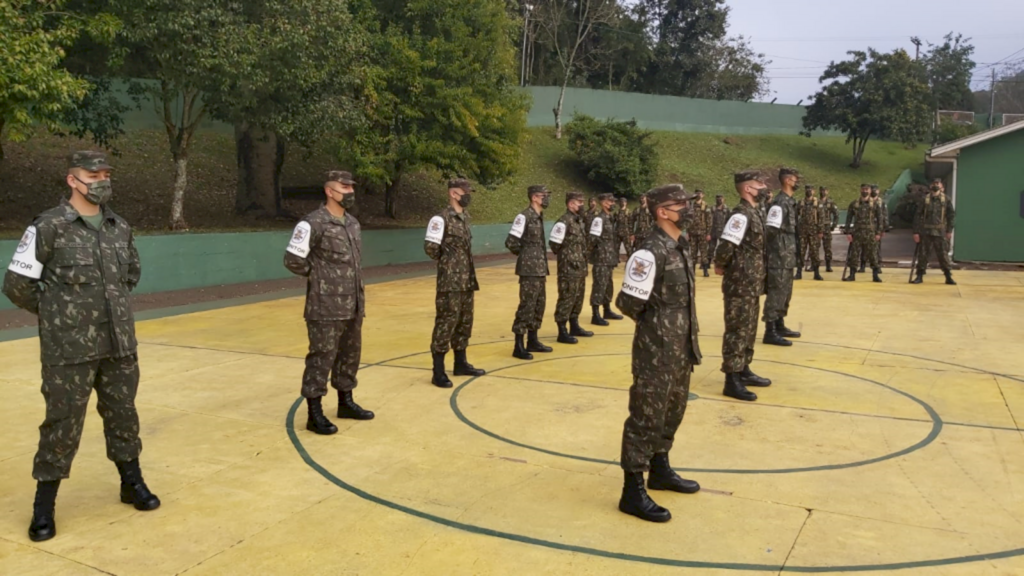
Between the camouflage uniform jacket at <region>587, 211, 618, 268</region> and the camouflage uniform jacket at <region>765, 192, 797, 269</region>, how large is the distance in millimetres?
2754

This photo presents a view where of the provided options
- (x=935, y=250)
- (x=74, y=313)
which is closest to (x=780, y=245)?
(x=74, y=313)

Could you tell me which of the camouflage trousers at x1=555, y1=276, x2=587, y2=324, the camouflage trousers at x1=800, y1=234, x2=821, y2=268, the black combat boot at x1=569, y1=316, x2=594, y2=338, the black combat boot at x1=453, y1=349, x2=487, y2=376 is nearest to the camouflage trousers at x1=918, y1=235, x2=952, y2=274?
the camouflage trousers at x1=800, y1=234, x2=821, y2=268

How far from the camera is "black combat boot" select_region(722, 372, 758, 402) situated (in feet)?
23.6

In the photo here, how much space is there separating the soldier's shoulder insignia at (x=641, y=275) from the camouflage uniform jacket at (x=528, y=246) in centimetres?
441

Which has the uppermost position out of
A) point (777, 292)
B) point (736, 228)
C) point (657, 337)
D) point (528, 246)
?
point (736, 228)

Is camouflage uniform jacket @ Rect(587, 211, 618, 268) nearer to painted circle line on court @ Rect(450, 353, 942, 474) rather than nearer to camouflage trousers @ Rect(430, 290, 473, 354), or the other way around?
camouflage trousers @ Rect(430, 290, 473, 354)

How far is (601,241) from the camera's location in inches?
446

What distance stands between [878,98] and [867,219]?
25.7m

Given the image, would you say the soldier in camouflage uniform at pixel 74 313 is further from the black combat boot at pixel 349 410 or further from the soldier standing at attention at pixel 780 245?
the soldier standing at attention at pixel 780 245

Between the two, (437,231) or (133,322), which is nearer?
(133,322)

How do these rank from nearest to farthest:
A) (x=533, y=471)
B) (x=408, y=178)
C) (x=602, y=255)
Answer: (x=533, y=471) < (x=602, y=255) < (x=408, y=178)

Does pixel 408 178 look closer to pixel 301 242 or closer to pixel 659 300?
pixel 301 242

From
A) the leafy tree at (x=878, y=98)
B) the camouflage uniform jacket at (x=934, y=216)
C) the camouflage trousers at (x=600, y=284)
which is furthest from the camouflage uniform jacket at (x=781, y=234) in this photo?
the leafy tree at (x=878, y=98)

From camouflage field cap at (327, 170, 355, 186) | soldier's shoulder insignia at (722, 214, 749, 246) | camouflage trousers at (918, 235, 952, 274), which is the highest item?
camouflage field cap at (327, 170, 355, 186)
